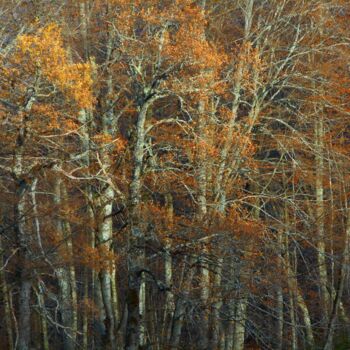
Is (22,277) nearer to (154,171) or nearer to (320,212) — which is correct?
(154,171)

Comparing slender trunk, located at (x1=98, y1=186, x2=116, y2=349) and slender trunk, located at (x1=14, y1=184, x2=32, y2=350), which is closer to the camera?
slender trunk, located at (x1=14, y1=184, x2=32, y2=350)

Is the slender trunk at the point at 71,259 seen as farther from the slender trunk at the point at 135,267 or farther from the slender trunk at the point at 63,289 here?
the slender trunk at the point at 135,267

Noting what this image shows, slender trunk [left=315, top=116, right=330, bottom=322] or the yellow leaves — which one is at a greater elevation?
the yellow leaves

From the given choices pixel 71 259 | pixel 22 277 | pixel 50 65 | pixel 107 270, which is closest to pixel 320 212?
pixel 107 270

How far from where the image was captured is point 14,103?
1317 cm

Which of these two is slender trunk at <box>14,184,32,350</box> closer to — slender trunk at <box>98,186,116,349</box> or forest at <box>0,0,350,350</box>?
forest at <box>0,0,350,350</box>

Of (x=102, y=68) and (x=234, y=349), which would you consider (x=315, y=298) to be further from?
(x=102, y=68)

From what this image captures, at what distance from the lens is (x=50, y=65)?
12.8 meters

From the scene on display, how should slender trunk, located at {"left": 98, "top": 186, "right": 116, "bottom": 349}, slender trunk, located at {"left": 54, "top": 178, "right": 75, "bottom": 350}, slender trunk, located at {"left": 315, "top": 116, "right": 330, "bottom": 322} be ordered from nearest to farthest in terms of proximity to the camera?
slender trunk, located at {"left": 98, "top": 186, "right": 116, "bottom": 349}
slender trunk, located at {"left": 315, "top": 116, "right": 330, "bottom": 322}
slender trunk, located at {"left": 54, "top": 178, "right": 75, "bottom": 350}

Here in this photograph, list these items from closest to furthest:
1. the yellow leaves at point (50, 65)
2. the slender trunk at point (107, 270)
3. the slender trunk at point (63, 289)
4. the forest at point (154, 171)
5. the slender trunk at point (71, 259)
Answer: the yellow leaves at point (50, 65)
the forest at point (154, 171)
the slender trunk at point (107, 270)
the slender trunk at point (71, 259)
the slender trunk at point (63, 289)

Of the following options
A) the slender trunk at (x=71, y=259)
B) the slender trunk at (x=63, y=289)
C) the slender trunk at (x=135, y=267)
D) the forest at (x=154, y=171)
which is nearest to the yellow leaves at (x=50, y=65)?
the forest at (x=154, y=171)

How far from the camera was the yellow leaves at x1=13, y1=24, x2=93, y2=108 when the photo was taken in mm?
12570

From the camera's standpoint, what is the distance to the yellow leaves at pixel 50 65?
41.2 ft

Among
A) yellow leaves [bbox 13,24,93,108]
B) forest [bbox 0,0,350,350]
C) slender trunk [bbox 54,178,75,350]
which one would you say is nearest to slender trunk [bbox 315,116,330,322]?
forest [bbox 0,0,350,350]
